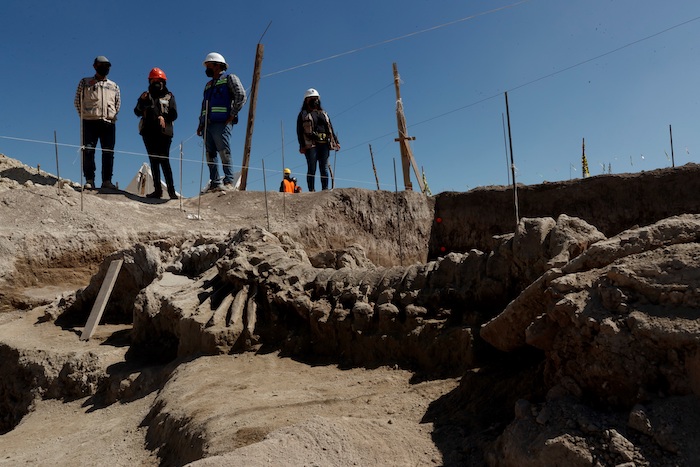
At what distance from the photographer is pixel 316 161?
10.2 metres

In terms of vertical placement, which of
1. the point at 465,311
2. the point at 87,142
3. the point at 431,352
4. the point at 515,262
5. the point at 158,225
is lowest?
the point at 431,352

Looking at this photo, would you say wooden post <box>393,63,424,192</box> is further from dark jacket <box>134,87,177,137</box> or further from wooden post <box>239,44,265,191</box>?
dark jacket <box>134,87,177,137</box>

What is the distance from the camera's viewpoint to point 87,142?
8312mm

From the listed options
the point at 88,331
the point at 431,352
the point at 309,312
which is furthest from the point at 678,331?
the point at 88,331

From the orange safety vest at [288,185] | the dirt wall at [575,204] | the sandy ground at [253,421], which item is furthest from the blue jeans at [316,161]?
the sandy ground at [253,421]

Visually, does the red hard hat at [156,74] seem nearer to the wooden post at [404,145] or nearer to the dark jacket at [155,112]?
the dark jacket at [155,112]

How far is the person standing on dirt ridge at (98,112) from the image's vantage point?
8156 millimetres

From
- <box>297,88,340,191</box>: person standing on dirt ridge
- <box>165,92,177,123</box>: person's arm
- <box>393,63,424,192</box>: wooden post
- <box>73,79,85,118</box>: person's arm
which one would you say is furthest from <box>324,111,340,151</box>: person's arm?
<box>73,79,85,118</box>: person's arm

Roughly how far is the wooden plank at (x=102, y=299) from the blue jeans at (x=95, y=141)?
282cm

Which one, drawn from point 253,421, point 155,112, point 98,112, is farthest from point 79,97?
point 253,421

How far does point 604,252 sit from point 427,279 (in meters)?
1.46

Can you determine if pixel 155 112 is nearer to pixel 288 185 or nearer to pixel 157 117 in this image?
pixel 157 117

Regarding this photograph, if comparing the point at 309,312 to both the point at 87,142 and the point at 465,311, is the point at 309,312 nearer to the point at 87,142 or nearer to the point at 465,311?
the point at 465,311

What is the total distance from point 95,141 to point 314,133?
3.53m
